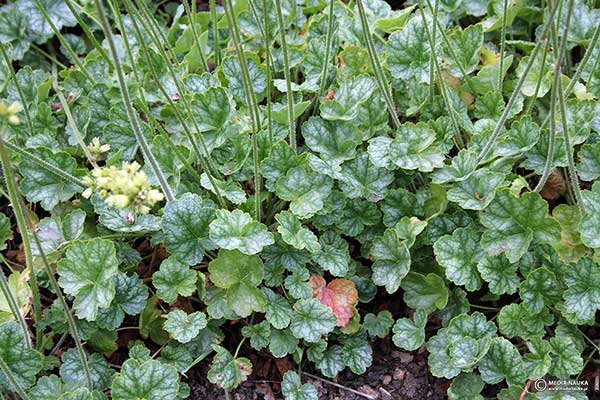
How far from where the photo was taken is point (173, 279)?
7.50 ft

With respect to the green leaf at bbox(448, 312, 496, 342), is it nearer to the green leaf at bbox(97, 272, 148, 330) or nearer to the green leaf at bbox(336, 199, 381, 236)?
the green leaf at bbox(336, 199, 381, 236)

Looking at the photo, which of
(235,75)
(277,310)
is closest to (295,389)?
(277,310)

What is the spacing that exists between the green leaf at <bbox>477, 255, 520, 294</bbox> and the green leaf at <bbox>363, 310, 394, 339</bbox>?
38 centimetres

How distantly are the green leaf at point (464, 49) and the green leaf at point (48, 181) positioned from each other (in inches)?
58.1

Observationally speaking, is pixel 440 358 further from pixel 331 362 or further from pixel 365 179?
pixel 365 179

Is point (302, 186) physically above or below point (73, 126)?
below

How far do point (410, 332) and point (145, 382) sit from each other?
2.96 feet

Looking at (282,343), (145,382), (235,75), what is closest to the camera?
(145,382)

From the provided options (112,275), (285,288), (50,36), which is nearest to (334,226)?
(285,288)

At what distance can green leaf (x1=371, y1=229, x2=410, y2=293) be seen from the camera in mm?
2322

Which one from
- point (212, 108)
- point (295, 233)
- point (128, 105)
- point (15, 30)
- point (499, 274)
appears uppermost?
point (128, 105)

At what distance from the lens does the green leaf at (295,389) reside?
2264 mm

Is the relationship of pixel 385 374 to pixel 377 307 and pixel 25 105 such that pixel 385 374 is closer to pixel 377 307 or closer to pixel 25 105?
pixel 377 307

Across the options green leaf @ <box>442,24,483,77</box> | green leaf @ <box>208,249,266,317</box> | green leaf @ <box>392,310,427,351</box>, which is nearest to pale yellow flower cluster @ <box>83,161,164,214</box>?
green leaf @ <box>208,249,266,317</box>
